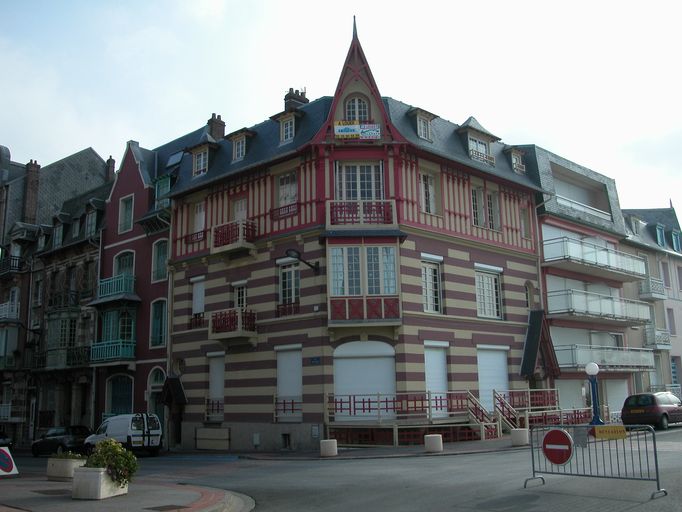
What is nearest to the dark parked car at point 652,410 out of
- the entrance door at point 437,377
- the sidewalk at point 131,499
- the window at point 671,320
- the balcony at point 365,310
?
the entrance door at point 437,377

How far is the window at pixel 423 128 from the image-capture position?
84.3ft

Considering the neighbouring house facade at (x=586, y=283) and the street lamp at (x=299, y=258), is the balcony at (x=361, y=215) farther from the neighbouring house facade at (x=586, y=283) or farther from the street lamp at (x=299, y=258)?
the neighbouring house facade at (x=586, y=283)

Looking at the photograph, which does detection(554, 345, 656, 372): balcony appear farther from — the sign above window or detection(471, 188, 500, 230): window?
the sign above window

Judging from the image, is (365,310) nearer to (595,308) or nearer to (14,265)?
(595,308)

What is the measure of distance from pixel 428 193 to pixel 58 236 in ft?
75.0

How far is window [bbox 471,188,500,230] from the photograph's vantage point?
27.3 m

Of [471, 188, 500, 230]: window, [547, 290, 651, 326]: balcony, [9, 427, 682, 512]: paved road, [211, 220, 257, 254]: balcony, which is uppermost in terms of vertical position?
[471, 188, 500, 230]: window

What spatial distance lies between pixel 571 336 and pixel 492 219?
22.2 feet

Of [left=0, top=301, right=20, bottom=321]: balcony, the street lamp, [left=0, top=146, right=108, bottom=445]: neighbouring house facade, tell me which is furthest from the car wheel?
Result: [left=0, top=301, right=20, bottom=321]: balcony

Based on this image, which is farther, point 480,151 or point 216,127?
point 216,127

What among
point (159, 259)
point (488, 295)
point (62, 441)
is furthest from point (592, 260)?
point (62, 441)

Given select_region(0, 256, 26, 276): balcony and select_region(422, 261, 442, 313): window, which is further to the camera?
select_region(0, 256, 26, 276): balcony

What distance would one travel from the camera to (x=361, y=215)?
23469mm

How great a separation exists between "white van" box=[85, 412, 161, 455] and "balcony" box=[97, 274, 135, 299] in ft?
24.4
